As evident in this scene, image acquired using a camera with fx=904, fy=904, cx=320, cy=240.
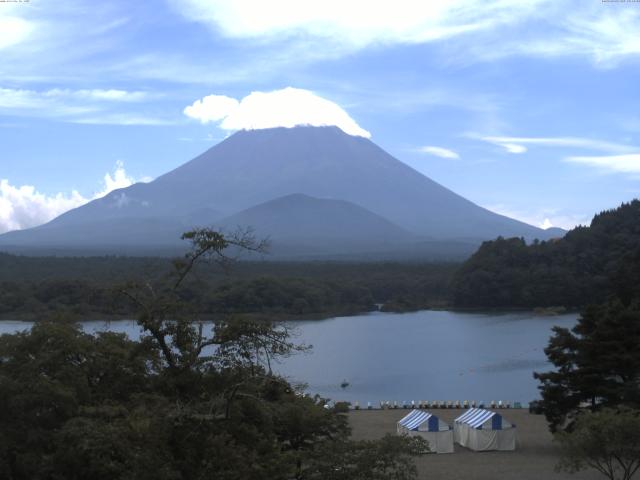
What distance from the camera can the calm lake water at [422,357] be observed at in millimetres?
19891

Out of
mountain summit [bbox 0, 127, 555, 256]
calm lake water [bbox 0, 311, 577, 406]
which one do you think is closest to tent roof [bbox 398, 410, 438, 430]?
calm lake water [bbox 0, 311, 577, 406]

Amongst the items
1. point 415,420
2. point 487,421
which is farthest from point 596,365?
point 415,420

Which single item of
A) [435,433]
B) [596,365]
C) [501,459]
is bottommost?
[501,459]

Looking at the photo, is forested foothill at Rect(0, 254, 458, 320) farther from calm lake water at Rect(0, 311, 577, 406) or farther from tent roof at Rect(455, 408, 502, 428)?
tent roof at Rect(455, 408, 502, 428)

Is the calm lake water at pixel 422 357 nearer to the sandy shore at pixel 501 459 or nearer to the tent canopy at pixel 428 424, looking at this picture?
the sandy shore at pixel 501 459

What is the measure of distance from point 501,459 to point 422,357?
13493 mm

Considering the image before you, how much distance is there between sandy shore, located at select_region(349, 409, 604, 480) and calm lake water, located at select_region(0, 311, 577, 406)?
3.98 m

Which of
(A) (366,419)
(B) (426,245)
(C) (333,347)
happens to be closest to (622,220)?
(C) (333,347)

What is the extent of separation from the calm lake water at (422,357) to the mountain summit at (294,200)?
7155 cm

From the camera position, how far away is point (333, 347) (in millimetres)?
26812

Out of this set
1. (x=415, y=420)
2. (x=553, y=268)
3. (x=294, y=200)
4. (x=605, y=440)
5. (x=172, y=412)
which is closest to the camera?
(x=172, y=412)

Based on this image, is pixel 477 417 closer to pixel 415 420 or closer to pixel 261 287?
pixel 415 420

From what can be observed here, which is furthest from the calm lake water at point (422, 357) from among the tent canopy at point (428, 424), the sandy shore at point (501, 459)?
the tent canopy at point (428, 424)

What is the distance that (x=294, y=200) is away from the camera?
10900 cm
